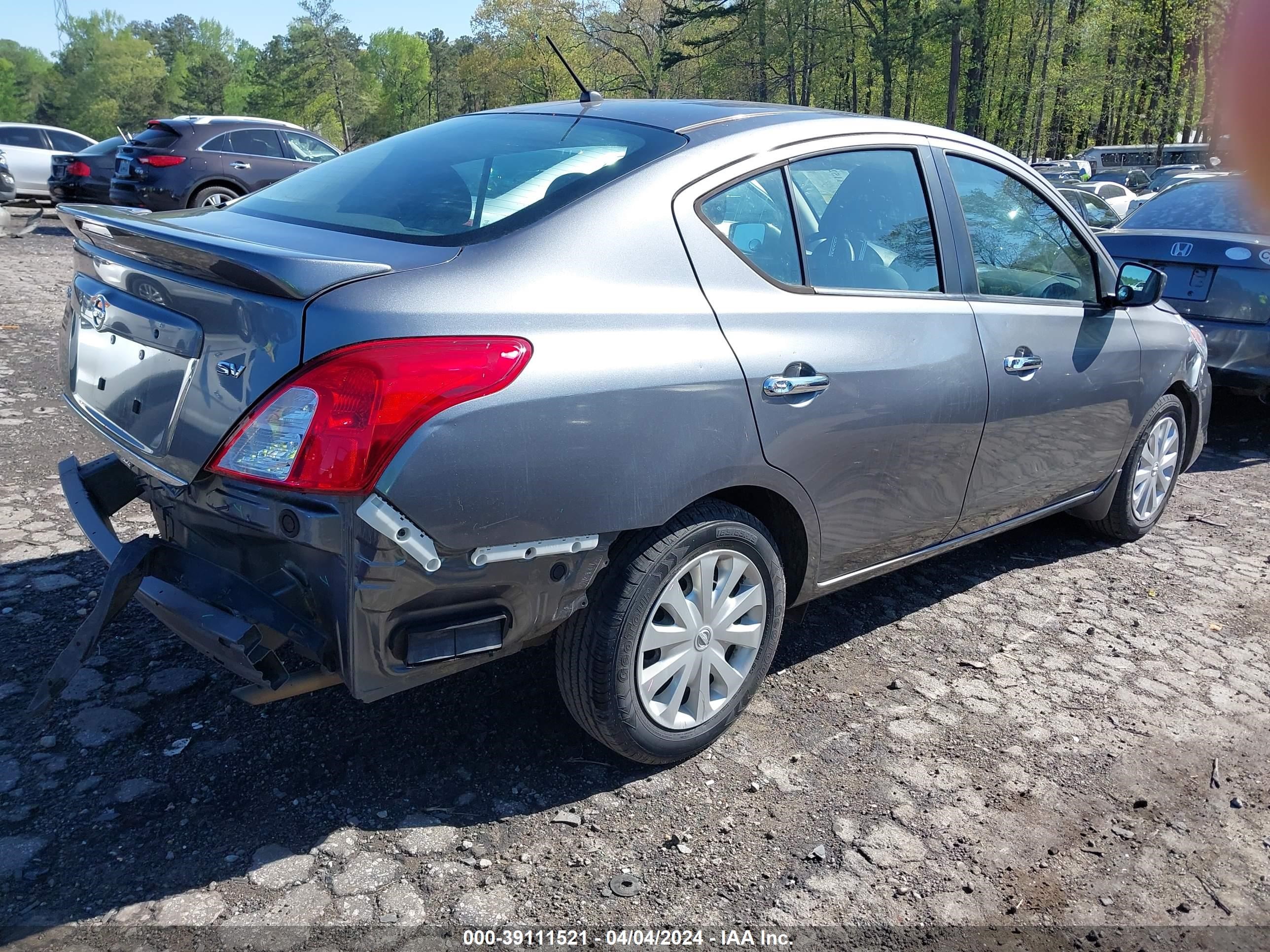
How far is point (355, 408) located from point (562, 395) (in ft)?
1.51

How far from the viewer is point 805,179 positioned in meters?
3.06

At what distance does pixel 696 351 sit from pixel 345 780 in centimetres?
145

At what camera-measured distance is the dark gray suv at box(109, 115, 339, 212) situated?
13.1m

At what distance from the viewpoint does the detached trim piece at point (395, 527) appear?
2.10 metres

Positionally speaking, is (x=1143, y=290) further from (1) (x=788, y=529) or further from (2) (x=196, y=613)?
(2) (x=196, y=613)

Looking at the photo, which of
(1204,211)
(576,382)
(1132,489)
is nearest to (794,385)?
(576,382)

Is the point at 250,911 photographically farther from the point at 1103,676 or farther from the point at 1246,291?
the point at 1246,291

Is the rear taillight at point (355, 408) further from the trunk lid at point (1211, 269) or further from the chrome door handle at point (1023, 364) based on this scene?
the trunk lid at point (1211, 269)

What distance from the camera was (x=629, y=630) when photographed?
8.46 feet

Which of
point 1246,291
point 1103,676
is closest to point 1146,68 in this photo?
point 1246,291

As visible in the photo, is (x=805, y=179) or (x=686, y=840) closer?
(x=686, y=840)

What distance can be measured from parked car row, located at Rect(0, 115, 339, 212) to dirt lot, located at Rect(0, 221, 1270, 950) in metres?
10.7

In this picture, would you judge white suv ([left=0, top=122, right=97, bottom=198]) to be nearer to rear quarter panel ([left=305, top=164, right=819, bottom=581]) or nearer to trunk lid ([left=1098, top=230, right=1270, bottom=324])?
trunk lid ([left=1098, top=230, right=1270, bottom=324])

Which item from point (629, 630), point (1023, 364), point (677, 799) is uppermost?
point (1023, 364)
